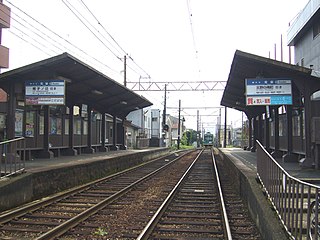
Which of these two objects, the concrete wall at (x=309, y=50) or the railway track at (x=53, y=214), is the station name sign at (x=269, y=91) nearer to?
the railway track at (x=53, y=214)

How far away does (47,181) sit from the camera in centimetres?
1134

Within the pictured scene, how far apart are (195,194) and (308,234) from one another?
26.1 feet

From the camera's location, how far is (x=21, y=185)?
9.59m

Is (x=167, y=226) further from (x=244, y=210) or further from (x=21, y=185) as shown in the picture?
(x=21, y=185)

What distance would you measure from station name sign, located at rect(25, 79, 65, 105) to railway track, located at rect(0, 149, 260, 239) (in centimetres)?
451

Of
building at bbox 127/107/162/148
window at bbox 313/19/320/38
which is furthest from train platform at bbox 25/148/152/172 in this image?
building at bbox 127/107/162/148

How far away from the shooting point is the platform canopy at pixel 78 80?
14547mm

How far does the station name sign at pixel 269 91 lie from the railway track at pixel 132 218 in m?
4.50

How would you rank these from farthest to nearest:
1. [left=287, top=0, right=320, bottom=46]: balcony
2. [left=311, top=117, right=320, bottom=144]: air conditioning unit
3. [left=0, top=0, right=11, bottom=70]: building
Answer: [left=0, top=0, right=11, bottom=70]: building < [left=287, top=0, right=320, bottom=46]: balcony < [left=311, top=117, right=320, bottom=144]: air conditioning unit

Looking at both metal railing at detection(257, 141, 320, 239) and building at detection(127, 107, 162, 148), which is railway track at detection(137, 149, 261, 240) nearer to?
metal railing at detection(257, 141, 320, 239)

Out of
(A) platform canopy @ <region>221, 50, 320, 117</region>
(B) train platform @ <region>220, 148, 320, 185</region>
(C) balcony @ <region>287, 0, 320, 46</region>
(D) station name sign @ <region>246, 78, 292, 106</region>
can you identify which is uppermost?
(C) balcony @ <region>287, 0, 320, 46</region>

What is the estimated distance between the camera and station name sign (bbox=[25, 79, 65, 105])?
49.9ft

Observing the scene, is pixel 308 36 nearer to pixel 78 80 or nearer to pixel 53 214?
pixel 78 80

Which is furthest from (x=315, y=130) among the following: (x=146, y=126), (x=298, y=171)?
(x=146, y=126)
